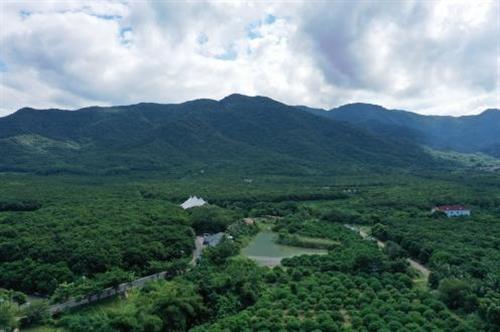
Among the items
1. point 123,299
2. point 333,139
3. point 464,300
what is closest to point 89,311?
point 123,299

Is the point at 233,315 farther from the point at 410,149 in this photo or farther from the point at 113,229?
the point at 410,149

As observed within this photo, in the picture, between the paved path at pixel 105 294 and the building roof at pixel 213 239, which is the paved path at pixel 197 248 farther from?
the paved path at pixel 105 294

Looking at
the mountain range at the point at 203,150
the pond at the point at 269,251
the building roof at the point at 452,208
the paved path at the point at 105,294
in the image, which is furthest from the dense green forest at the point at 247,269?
the mountain range at the point at 203,150

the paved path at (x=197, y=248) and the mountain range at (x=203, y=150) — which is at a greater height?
the mountain range at (x=203, y=150)

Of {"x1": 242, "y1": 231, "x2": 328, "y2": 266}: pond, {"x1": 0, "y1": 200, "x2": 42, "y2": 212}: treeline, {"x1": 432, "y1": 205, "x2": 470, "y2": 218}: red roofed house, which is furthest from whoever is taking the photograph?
{"x1": 0, "y1": 200, "x2": 42, "y2": 212}: treeline

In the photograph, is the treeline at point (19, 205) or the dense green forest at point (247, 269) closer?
the dense green forest at point (247, 269)

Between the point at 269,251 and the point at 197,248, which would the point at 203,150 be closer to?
the point at 197,248

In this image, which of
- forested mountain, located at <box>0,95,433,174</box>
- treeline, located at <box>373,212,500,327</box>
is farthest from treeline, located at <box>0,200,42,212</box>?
forested mountain, located at <box>0,95,433,174</box>

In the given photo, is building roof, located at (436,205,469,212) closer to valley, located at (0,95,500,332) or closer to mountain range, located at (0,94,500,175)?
valley, located at (0,95,500,332)
